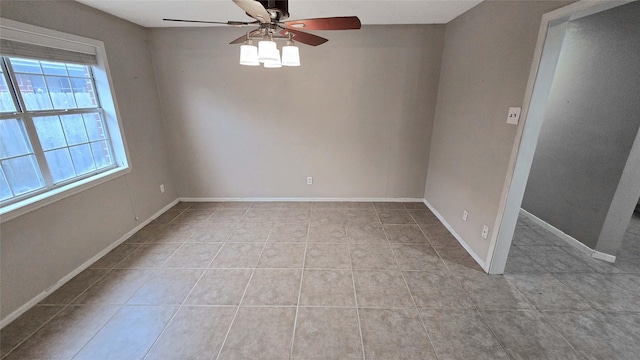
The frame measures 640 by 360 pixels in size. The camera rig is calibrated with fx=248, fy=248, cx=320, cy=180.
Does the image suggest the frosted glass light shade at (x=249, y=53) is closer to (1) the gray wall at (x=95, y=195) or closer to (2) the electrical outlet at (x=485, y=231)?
(1) the gray wall at (x=95, y=195)

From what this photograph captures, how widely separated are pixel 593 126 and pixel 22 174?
5166 millimetres

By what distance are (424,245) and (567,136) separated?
199 centimetres

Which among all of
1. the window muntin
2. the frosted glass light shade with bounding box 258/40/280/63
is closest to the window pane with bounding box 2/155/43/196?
the window muntin

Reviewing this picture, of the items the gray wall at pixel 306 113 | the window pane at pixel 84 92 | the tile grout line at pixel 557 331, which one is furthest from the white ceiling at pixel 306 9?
the tile grout line at pixel 557 331

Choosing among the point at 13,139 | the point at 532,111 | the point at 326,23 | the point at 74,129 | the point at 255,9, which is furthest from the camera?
the point at 74,129

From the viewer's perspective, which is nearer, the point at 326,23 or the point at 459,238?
the point at 326,23

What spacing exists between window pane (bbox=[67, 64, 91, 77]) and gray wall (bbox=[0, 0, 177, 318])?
22 cm

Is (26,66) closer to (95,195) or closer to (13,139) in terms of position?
(13,139)

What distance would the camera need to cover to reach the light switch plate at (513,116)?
1906mm

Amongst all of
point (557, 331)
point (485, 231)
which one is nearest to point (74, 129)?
point (485, 231)

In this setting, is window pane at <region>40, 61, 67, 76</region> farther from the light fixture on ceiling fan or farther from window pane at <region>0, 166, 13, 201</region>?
the light fixture on ceiling fan

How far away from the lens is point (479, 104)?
2.42 meters

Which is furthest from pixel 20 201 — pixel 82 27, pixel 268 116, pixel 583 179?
pixel 583 179

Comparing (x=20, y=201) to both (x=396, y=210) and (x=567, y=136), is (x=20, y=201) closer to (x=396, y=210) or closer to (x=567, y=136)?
(x=396, y=210)
